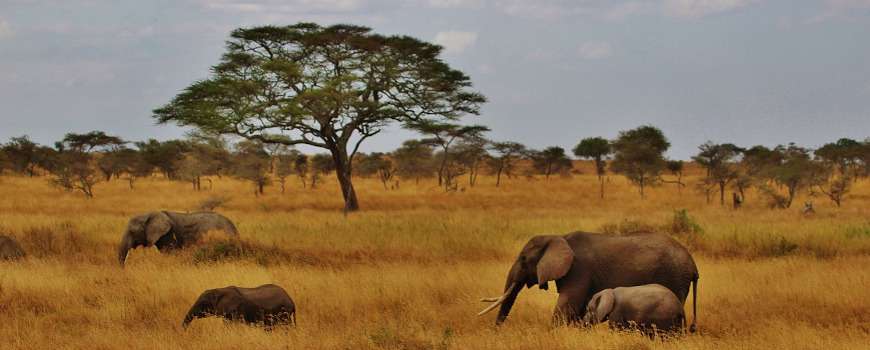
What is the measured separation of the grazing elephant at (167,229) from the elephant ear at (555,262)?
867 cm

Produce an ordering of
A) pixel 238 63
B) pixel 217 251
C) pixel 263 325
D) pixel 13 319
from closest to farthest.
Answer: pixel 263 325, pixel 13 319, pixel 217 251, pixel 238 63

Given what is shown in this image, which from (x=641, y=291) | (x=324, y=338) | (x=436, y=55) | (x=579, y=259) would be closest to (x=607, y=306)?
(x=641, y=291)

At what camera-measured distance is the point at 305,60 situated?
1218 inches

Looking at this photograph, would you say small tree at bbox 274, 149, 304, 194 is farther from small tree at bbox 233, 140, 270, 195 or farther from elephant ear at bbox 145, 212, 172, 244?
elephant ear at bbox 145, 212, 172, 244

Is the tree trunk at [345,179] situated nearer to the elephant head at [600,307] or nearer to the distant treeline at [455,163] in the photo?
the distant treeline at [455,163]

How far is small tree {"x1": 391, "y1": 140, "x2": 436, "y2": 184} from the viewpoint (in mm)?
57500

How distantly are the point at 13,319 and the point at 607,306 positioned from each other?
23.3 feet

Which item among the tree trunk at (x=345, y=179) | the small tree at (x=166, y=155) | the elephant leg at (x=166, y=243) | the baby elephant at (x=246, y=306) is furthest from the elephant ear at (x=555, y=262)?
the small tree at (x=166, y=155)

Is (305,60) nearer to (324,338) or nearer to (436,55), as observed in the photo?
(436,55)

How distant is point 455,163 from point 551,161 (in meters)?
17.1

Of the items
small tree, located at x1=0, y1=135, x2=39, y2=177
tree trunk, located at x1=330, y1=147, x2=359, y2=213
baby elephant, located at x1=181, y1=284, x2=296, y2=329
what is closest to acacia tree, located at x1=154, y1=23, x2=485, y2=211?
tree trunk, located at x1=330, y1=147, x2=359, y2=213

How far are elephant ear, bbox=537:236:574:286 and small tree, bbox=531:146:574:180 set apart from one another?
56.8 metres

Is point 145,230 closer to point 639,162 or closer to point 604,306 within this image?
point 604,306

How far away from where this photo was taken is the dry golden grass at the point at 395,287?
7.63m
